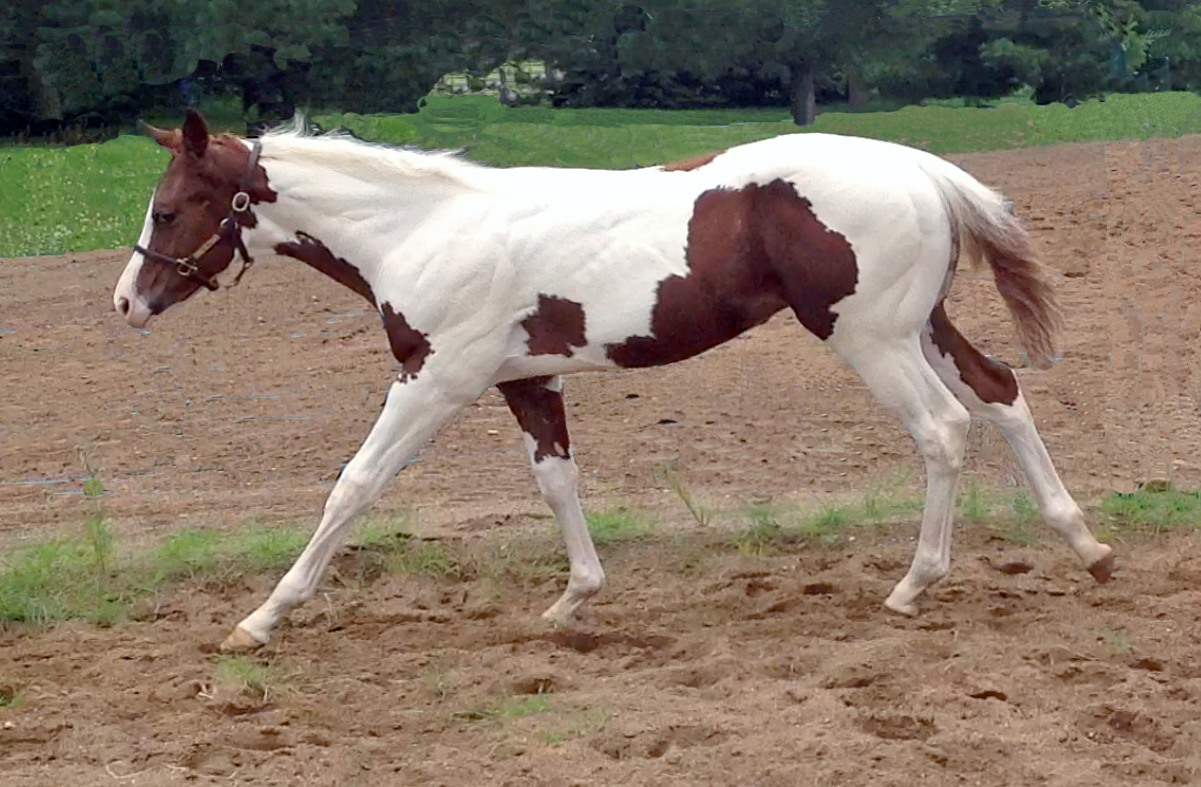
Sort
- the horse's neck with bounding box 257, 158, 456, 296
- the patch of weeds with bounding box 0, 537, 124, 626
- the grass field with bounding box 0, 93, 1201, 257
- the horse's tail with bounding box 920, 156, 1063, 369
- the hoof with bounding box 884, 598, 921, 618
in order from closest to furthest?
the horse's tail with bounding box 920, 156, 1063, 369 < the horse's neck with bounding box 257, 158, 456, 296 < the hoof with bounding box 884, 598, 921, 618 < the patch of weeds with bounding box 0, 537, 124, 626 < the grass field with bounding box 0, 93, 1201, 257

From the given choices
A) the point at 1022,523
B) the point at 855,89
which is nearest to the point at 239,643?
the point at 1022,523

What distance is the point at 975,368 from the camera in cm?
495

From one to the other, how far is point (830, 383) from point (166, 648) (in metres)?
4.17

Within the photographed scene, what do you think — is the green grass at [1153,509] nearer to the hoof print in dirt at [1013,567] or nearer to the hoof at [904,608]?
the hoof print in dirt at [1013,567]

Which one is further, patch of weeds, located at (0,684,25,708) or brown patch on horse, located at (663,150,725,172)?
brown patch on horse, located at (663,150,725,172)

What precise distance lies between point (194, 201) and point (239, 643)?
54.0 inches

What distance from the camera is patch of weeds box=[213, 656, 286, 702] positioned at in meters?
4.35

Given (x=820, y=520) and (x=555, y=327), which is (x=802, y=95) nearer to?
(x=820, y=520)

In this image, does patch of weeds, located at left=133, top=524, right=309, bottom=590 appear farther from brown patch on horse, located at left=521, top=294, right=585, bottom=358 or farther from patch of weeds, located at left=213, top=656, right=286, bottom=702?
brown patch on horse, located at left=521, top=294, right=585, bottom=358

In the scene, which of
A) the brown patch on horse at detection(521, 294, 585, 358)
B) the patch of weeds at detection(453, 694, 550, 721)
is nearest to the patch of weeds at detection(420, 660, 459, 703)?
the patch of weeds at detection(453, 694, 550, 721)

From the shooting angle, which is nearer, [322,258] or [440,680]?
[440,680]

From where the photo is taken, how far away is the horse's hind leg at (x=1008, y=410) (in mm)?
4918

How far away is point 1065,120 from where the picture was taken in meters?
15.9

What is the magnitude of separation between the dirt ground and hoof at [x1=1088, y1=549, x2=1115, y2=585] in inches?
1.9
